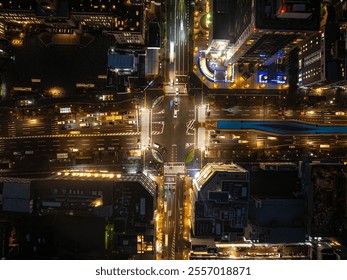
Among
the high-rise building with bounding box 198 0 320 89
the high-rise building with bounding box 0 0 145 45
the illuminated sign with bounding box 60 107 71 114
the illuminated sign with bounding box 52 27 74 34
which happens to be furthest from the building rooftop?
the illuminated sign with bounding box 52 27 74 34

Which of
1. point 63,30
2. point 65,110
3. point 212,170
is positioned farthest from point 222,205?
point 63,30

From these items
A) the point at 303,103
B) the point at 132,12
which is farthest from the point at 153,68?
the point at 303,103

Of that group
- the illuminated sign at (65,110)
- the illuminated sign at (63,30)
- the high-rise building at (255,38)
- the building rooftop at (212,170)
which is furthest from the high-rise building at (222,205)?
the illuminated sign at (63,30)

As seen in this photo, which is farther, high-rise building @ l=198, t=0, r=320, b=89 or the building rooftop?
the building rooftop

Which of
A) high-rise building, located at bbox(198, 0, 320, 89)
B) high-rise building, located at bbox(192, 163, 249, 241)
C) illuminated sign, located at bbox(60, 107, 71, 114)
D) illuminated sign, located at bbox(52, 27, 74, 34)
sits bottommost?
high-rise building, located at bbox(192, 163, 249, 241)

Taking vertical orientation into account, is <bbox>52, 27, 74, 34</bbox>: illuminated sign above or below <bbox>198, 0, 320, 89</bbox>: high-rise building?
above

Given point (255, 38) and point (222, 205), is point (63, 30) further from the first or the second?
point (222, 205)

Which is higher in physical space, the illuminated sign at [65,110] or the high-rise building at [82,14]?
the high-rise building at [82,14]

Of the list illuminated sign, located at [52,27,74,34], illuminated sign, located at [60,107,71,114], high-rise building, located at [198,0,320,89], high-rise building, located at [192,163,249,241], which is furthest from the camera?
illuminated sign, located at [60,107,71,114]

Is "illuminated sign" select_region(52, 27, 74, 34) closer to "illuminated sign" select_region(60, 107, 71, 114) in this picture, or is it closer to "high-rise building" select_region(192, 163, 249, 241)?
"illuminated sign" select_region(60, 107, 71, 114)

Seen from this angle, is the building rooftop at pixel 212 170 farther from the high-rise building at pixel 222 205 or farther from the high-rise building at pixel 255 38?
the high-rise building at pixel 255 38

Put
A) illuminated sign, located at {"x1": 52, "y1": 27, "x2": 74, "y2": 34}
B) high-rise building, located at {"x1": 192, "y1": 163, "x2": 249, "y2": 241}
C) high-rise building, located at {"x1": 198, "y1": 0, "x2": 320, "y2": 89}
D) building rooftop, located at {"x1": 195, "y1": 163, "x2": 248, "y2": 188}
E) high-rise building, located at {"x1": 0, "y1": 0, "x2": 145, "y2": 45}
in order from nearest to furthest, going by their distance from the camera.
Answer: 1. high-rise building, located at {"x1": 198, "y1": 0, "x2": 320, "y2": 89}
2. high-rise building, located at {"x1": 192, "y1": 163, "x2": 249, "y2": 241}
3. building rooftop, located at {"x1": 195, "y1": 163, "x2": 248, "y2": 188}
4. high-rise building, located at {"x1": 0, "y1": 0, "x2": 145, "y2": 45}
5. illuminated sign, located at {"x1": 52, "y1": 27, "x2": 74, "y2": 34}

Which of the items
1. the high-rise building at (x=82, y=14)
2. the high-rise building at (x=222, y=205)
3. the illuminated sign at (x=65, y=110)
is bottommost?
the high-rise building at (x=222, y=205)
